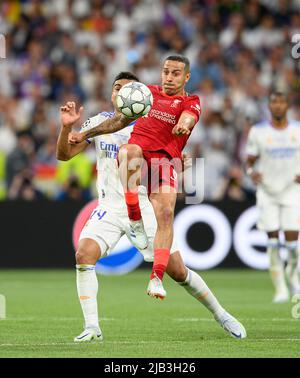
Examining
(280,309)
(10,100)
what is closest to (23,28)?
(10,100)

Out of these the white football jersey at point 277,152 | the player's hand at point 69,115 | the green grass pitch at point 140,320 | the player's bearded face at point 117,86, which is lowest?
the green grass pitch at point 140,320

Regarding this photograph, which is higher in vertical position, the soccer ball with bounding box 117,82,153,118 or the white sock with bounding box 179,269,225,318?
→ the soccer ball with bounding box 117,82,153,118

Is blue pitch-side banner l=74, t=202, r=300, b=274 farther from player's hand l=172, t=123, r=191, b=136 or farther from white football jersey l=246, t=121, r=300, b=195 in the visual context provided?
player's hand l=172, t=123, r=191, b=136

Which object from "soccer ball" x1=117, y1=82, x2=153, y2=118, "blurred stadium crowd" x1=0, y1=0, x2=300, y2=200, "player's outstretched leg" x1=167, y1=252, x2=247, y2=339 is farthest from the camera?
"blurred stadium crowd" x1=0, y1=0, x2=300, y2=200

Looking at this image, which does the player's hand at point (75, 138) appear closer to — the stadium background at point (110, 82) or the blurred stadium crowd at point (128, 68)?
the stadium background at point (110, 82)

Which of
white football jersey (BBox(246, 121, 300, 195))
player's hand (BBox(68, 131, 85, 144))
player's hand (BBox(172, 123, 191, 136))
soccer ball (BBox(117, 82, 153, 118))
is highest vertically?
soccer ball (BBox(117, 82, 153, 118))

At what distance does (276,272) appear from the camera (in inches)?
581

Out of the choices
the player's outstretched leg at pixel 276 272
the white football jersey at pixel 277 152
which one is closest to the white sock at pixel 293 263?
the player's outstretched leg at pixel 276 272

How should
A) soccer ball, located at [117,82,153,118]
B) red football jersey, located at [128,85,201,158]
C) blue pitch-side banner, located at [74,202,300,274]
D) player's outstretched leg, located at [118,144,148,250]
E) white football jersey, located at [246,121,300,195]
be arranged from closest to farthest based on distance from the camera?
soccer ball, located at [117,82,153,118]
player's outstretched leg, located at [118,144,148,250]
red football jersey, located at [128,85,201,158]
white football jersey, located at [246,121,300,195]
blue pitch-side banner, located at [74,202,300,274]

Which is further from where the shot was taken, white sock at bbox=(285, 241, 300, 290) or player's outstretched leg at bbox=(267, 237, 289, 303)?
white sock at bbox=(285, 241, 300, 290)

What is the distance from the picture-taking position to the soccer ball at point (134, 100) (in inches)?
366

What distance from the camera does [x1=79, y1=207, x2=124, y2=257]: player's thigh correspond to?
9.72 meters

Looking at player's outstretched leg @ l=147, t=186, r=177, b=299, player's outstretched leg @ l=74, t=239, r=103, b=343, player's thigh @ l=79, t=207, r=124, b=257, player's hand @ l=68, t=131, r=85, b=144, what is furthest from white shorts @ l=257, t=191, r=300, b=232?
player's hand @ l=68, t=131, r=85, b=144

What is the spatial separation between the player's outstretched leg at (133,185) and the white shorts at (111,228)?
0.08 m
